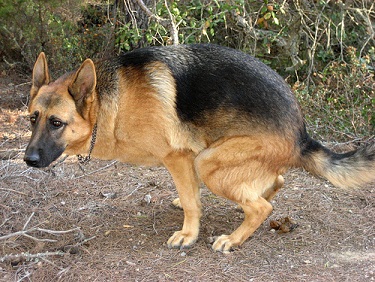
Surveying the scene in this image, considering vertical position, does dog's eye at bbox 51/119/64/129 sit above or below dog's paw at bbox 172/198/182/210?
above

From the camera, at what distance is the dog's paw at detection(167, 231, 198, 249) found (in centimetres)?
402

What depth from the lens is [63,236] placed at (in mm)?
4133

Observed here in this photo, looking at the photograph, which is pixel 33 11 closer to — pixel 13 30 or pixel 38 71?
pixel 13 30

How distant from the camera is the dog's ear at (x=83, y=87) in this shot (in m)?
3.68

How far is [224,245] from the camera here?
13.0 feet

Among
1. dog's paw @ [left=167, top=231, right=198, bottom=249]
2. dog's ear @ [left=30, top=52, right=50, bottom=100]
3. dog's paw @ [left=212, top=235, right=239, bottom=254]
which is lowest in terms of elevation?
dog's paw @ [left=167, top=231, right=198, bottom=249]

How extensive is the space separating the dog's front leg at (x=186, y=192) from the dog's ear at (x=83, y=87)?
802 millimetres

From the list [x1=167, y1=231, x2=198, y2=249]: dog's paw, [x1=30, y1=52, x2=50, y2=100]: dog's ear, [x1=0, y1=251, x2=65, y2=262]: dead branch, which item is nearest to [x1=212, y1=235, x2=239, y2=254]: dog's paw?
[x1=167, y1=231, x2=198, y2=249]: dog's paw

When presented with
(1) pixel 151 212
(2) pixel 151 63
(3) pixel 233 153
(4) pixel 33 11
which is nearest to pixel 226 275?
(3) pixel 233 153

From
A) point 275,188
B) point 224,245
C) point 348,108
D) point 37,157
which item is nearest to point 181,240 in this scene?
point 224,245

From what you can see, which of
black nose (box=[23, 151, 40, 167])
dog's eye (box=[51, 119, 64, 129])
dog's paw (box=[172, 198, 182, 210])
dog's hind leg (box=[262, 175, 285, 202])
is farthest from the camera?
dog's paw (box=[172, 198, 182, 210])

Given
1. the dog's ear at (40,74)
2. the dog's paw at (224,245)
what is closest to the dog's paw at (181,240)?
the dog's paw at (224,245)

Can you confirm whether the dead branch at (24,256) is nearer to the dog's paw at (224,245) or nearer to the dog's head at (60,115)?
the dog's head at (60,115)

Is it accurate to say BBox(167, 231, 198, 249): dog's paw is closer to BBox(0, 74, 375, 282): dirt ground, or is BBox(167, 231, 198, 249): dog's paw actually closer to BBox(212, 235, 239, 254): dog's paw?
BBox(0, 74, 375, 282): dirt ground
